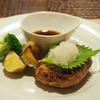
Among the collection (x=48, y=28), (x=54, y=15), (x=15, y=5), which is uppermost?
(x=54, y=15)

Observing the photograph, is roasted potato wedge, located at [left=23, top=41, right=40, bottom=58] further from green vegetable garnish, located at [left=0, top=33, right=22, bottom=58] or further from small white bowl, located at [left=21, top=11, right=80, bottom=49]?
small white bowl, located at [left=21, top=11, right=80, bottom=49]

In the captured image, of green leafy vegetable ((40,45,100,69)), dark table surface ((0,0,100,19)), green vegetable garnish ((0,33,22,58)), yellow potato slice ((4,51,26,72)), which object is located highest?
green leafy vegetable ((40,45,100,69))

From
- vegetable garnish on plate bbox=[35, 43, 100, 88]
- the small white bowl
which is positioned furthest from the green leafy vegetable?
the small white bowl

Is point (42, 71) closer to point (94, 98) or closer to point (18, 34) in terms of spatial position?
point (94, 98)

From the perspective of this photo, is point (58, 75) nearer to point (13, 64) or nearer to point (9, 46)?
point (13, 64)

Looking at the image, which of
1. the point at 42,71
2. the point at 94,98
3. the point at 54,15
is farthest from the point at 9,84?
the point at 54,15

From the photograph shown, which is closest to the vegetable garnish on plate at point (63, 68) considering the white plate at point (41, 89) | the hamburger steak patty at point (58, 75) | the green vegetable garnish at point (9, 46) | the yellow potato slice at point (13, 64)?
the hamburger steak patty at point (58, 75)

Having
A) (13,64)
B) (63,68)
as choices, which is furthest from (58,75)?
(13,64)
